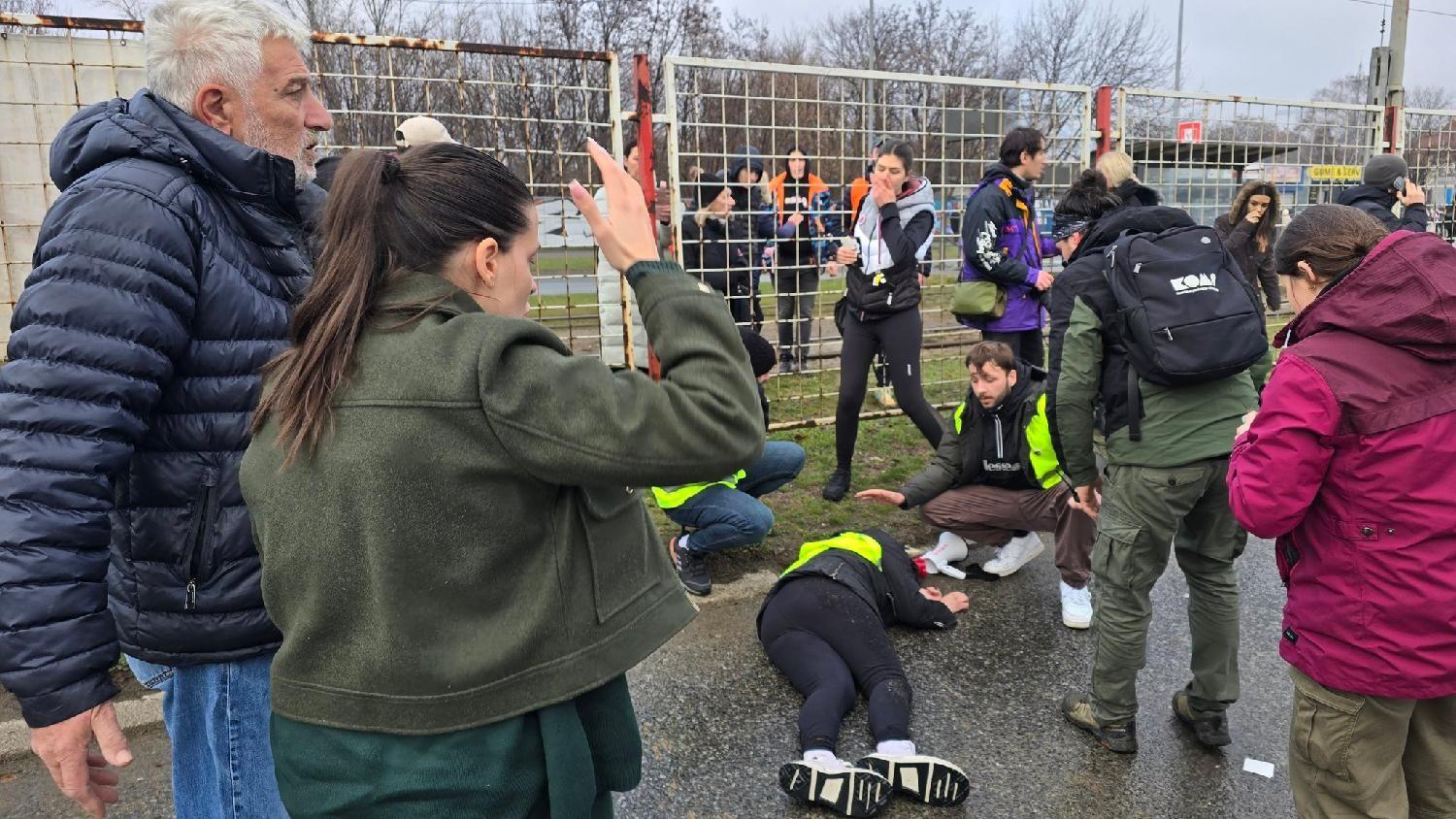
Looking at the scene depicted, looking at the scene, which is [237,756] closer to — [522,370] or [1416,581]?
[522,370]

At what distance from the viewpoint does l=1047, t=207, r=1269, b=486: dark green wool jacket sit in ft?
9.86

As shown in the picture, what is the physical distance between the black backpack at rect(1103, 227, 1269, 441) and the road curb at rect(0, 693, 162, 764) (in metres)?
3.60

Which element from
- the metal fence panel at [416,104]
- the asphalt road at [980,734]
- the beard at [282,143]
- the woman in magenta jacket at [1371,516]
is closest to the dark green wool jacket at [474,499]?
the beard at [282,143]

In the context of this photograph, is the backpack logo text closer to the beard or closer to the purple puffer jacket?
the beard

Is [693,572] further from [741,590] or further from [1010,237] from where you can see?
[1010,237]

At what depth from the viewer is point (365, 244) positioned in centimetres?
138

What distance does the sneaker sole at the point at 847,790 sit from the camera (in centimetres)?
277

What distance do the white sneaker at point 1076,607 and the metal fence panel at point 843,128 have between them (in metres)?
3.09

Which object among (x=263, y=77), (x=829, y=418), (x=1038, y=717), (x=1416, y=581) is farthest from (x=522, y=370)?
(x=829, y=418)

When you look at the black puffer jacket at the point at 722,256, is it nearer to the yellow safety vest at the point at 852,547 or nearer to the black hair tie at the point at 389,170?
the yellow safety vest at the point at 852,547

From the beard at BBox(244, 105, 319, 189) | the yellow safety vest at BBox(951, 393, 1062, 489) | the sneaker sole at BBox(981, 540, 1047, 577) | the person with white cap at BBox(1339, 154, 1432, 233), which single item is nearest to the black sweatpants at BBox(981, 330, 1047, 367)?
the yellow safety vest at BBox(951, 393, 1062, 489)

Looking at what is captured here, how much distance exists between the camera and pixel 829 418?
285 inches

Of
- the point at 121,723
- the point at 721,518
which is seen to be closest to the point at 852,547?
the point at 721,518

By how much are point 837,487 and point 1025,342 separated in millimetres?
1624
